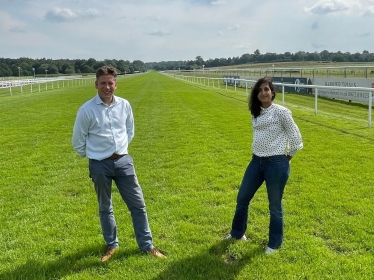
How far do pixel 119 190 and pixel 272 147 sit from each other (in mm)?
1546

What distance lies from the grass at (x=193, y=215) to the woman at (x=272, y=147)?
17.0 inches

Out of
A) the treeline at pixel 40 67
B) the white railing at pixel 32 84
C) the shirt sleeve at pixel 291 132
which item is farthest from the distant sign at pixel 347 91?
the treeline at pixel 40 67

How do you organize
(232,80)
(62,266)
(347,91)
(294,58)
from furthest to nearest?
(294,58)
(232,80)
(347,91)
(62,266)

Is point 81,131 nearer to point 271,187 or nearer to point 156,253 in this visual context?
point 156,253

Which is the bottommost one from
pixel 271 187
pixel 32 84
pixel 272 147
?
pixel 271 187

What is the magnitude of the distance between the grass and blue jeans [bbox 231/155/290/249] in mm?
191

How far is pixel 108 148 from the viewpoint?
135 inches

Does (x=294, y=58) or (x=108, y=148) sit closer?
(x=108, y=148)

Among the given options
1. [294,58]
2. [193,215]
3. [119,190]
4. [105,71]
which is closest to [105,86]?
[105,71]

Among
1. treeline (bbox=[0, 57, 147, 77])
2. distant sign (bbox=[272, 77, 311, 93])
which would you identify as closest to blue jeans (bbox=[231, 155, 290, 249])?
distant sign (bbox=[272, 77, 311, 93])

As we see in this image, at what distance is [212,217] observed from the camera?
177 inches

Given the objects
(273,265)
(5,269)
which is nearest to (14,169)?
(5,269)

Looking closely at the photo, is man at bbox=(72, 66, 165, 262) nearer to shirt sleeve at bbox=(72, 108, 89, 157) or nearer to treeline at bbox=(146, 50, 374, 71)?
shirt sleeve at bbox=(72, 108, 89, 157)

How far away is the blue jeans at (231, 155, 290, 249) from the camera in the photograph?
3484mm
